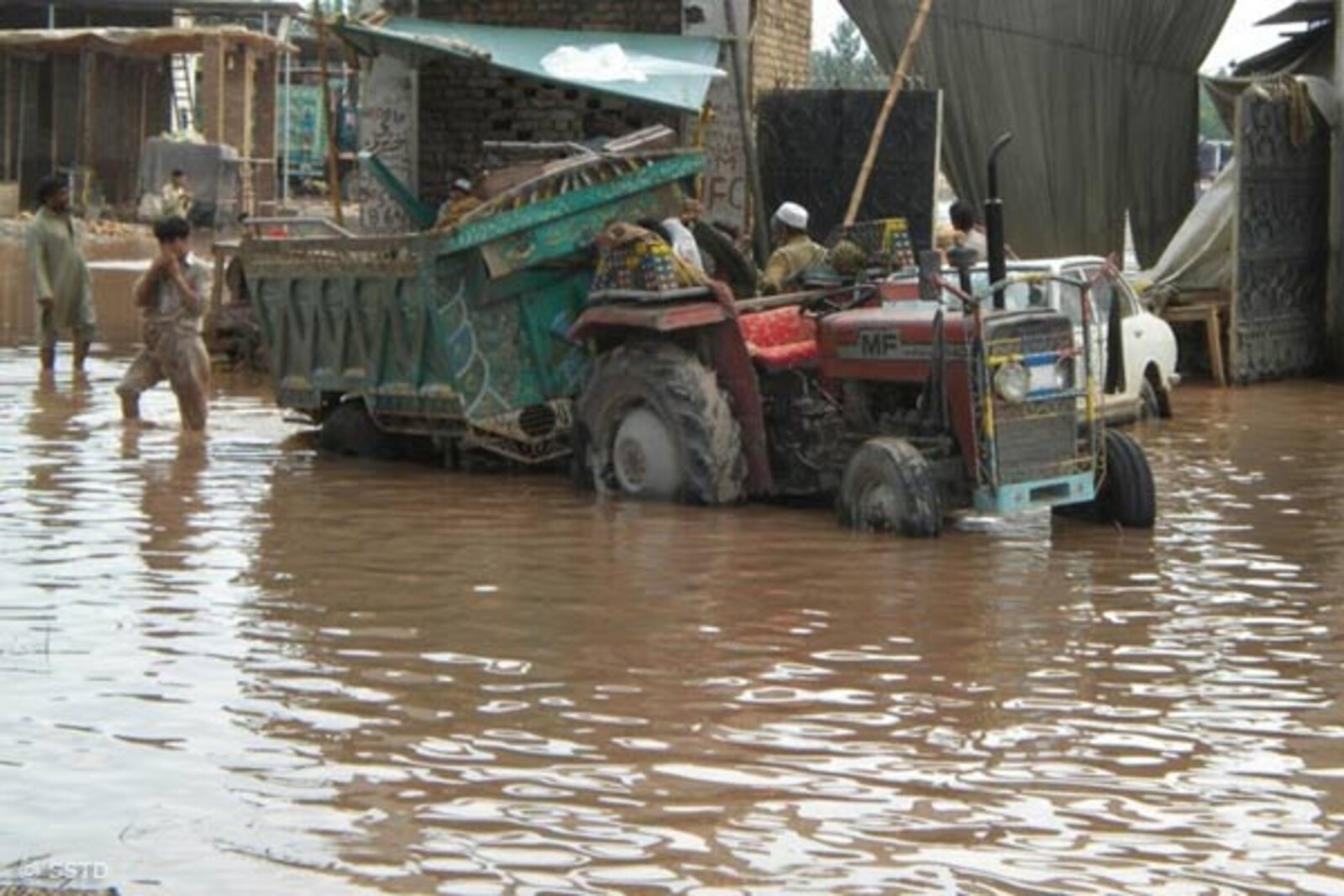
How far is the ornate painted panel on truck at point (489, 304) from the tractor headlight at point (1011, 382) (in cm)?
301

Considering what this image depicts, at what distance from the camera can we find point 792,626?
9.16 metres

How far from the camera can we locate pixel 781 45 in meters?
21.5

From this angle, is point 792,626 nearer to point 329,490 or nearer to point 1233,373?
point 329,490

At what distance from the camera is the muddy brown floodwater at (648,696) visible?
6.07 m

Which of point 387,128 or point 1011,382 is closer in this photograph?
point 1011,382

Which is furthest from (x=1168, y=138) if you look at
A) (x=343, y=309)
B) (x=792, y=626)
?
(x=792, y=626)

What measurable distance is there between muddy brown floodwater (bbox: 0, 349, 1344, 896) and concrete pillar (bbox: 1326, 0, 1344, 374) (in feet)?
28.8

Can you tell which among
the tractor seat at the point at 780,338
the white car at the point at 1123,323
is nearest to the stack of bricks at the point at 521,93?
the white car at the point at 1123,323

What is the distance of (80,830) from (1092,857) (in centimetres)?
252

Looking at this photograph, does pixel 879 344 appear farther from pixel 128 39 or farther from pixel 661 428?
pixel 128 39

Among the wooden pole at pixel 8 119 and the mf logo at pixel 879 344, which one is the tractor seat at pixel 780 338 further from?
the wooden pole at pixel 8 119

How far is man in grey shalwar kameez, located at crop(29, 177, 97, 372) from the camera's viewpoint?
60.7 feet

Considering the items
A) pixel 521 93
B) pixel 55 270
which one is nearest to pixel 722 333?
pixel 55 270

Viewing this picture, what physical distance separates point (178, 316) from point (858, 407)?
519 centimetres
